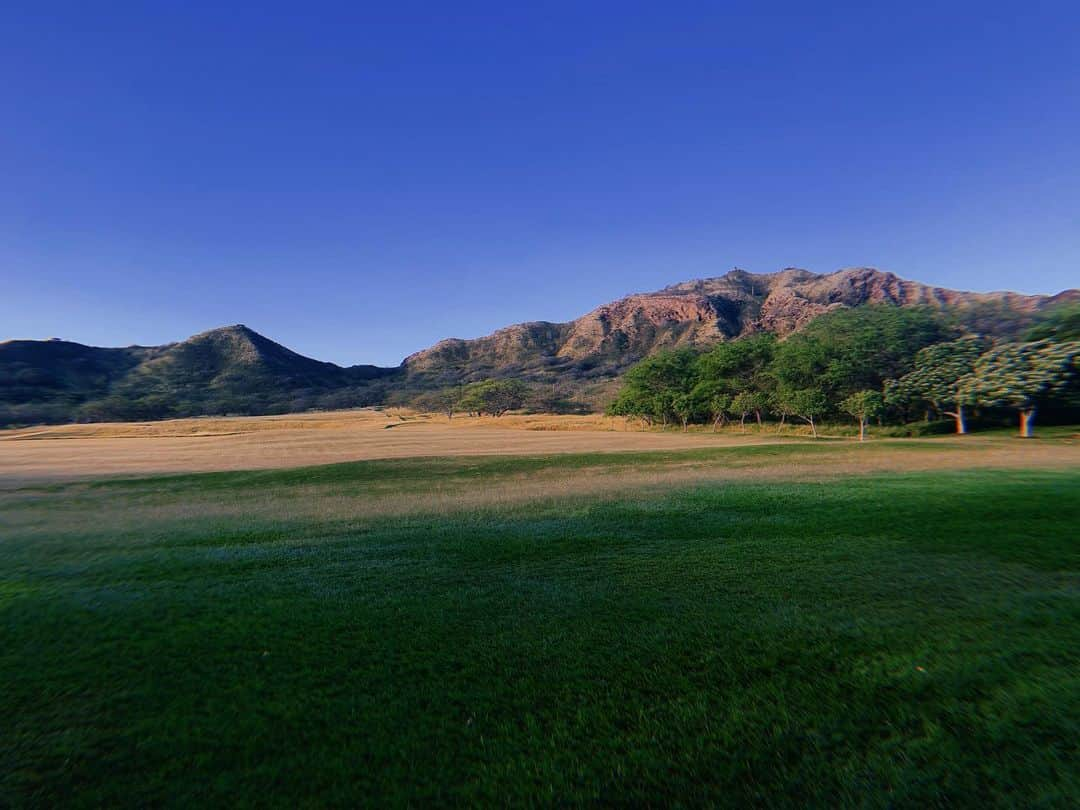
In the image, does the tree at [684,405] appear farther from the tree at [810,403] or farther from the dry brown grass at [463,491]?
the dry brown grass at [463,491]

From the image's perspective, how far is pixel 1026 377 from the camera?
47.1 m

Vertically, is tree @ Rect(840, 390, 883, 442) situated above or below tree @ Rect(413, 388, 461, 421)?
above

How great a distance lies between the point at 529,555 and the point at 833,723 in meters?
7.99

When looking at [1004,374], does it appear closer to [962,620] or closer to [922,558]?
[922,558]

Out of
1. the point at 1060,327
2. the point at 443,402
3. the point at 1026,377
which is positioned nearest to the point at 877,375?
the point at 1026,377

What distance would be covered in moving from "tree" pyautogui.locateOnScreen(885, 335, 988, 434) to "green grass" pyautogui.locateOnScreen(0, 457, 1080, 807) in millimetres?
49377

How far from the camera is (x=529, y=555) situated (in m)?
12.8

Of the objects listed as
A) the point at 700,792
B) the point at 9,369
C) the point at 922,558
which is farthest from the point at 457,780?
the point at 9,369

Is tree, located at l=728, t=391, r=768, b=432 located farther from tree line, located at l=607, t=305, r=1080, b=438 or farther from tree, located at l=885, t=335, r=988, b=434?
tree, located at l=885, t=335, r=988, b=434

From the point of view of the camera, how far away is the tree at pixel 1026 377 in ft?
152

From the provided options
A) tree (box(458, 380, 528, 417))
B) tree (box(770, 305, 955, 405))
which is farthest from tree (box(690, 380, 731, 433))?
tree (box(458, 380, 528, 417))

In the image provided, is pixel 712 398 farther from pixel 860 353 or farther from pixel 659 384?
pixel 860 353

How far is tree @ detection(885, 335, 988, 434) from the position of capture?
53125 millimetres

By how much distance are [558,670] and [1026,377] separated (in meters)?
60.9
